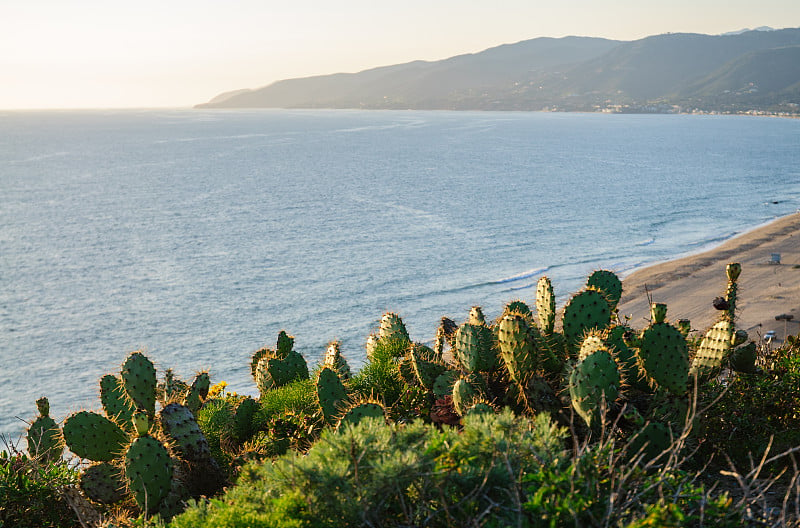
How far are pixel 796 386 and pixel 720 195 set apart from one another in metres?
63.2

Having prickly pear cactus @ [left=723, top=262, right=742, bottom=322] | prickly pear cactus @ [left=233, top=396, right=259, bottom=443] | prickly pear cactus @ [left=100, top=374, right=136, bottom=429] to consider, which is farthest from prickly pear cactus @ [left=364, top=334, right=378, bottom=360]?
prickly pear cactus @ [left=723, top=262, right=742, bottom=322]

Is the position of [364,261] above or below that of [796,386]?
below

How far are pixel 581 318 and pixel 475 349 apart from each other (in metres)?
1.29

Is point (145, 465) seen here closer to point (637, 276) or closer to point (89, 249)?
point (637, 276)

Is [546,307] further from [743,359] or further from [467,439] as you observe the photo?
[467,439]

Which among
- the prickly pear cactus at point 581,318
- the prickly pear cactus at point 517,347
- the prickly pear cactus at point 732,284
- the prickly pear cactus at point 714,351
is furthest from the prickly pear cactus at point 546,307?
the prickly pear cactus at point 732,284

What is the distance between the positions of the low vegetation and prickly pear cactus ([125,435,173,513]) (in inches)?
0.5

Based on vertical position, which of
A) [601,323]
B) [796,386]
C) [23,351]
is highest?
[601,323]

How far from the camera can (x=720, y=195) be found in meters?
64.4

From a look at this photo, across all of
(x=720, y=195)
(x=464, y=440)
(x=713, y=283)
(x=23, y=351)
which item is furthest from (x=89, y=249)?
(x=720, y=195)

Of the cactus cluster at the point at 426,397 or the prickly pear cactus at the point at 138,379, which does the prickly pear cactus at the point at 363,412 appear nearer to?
the cactus cluster at the point at 426,397

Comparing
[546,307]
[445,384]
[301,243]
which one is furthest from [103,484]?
[301,243]

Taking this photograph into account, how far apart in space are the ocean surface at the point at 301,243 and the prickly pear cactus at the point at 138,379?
655 inches

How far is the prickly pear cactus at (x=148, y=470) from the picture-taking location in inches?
222
